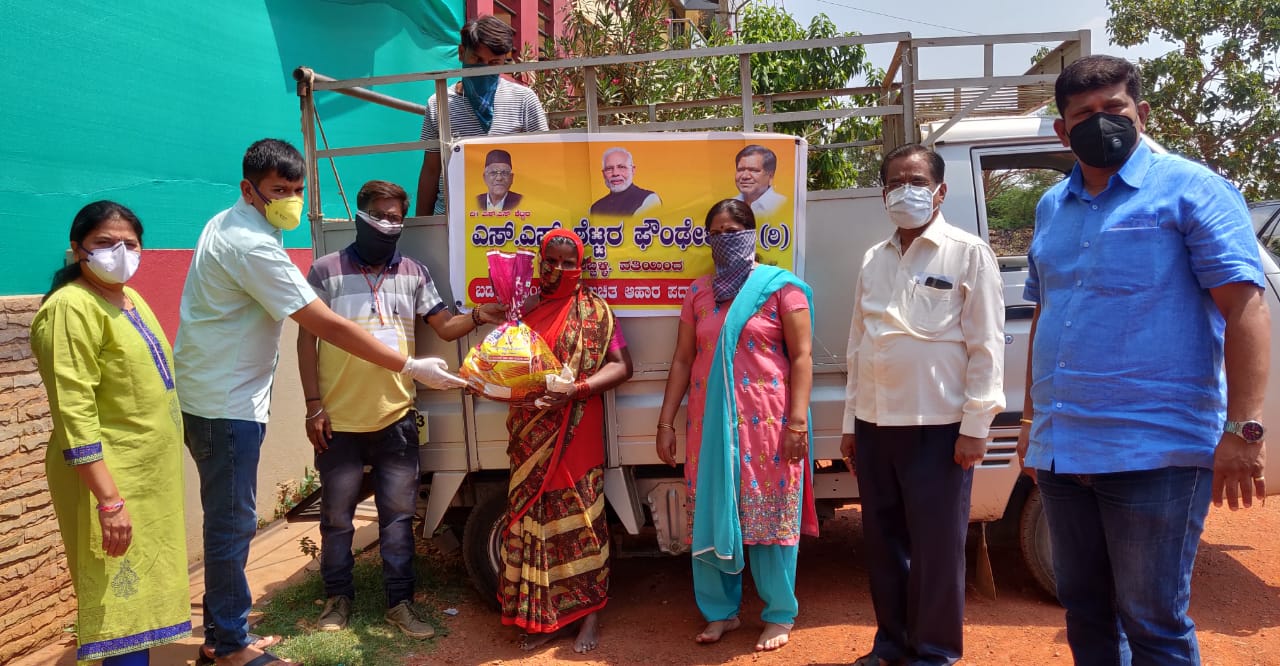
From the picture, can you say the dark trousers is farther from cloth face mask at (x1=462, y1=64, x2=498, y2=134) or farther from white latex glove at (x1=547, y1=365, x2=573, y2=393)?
cloth face mask at (x1=462, y1=64, x2=498, y2=134)

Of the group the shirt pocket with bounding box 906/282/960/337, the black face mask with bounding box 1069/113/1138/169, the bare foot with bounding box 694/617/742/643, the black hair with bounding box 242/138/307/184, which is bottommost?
the bare foot with bounding box 694/617/742/643

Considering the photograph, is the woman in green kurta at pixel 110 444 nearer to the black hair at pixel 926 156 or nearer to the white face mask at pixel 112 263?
the white face mask at pixel 112 263

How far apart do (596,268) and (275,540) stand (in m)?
3.19

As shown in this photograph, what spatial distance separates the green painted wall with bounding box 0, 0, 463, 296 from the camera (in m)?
3.97

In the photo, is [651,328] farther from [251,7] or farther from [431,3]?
[431,3]

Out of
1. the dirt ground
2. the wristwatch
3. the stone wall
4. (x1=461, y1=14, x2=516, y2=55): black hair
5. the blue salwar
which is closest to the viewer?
the wristwatch

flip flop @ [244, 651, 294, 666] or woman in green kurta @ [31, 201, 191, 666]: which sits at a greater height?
woman in green kurta @ [31, 201, 191, 666]

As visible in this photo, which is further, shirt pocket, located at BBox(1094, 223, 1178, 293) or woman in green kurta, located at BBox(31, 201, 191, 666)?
woman in green kurta, located at BBox(31, 201, 191, 666)

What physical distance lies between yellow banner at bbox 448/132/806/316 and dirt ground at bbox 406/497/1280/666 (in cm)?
142

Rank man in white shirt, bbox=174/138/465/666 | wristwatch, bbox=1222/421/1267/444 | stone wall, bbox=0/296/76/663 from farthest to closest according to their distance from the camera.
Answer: stone wall, bbox=0/296/76/663 → man in white shirt, bbox=174/138/465/666 → wristwatch, bbox=1222/421/1267/444

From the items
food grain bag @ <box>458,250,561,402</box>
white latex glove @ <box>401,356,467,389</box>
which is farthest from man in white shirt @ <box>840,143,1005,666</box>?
white latex glove @ <box>401,356,467,389</box>

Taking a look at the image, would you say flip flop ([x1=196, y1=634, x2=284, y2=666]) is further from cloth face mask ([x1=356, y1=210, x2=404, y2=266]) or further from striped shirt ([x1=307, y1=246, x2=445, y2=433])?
cloth face mask ([x1=356, y1=210, x2=404, y2=266])

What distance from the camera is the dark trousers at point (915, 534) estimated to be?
2977mm

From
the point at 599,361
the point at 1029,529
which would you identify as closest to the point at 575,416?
the point at 599,361
